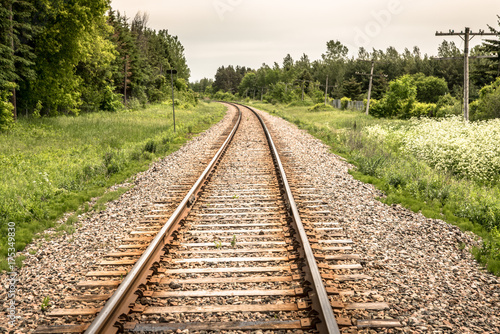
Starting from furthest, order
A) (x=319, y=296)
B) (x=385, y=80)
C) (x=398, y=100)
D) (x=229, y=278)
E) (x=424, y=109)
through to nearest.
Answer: (x=385, y=80), (x=424, y=109), (x=398, y=100), (x=229, y=278), (x=319, y=296)

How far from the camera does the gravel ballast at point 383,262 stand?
3.63m

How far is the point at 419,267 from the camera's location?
15.4 feet

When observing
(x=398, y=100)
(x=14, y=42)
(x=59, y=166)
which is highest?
(x=14, y=42)

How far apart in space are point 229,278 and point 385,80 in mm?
77651

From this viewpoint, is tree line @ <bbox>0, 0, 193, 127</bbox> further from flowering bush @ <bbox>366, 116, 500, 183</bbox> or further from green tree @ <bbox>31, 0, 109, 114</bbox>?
flowering bush @ <bbox>366, 116, 500, 183</bbox>

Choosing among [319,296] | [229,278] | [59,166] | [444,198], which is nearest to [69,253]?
[229,278]

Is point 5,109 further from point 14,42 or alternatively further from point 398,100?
point 398,100

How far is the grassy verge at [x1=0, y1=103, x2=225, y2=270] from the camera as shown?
6719 millimetres

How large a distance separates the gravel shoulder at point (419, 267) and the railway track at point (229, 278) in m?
0.29

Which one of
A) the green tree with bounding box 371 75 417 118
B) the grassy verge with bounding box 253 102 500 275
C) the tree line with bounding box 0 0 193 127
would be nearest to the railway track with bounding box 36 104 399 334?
the grassy verge with bounding box 253 102 500 275

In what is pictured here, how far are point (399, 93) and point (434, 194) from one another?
3136 centimetres

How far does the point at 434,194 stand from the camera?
7977 mm

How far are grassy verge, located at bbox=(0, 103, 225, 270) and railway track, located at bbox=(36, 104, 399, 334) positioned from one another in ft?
6.39

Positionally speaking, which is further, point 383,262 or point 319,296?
point 383,262
